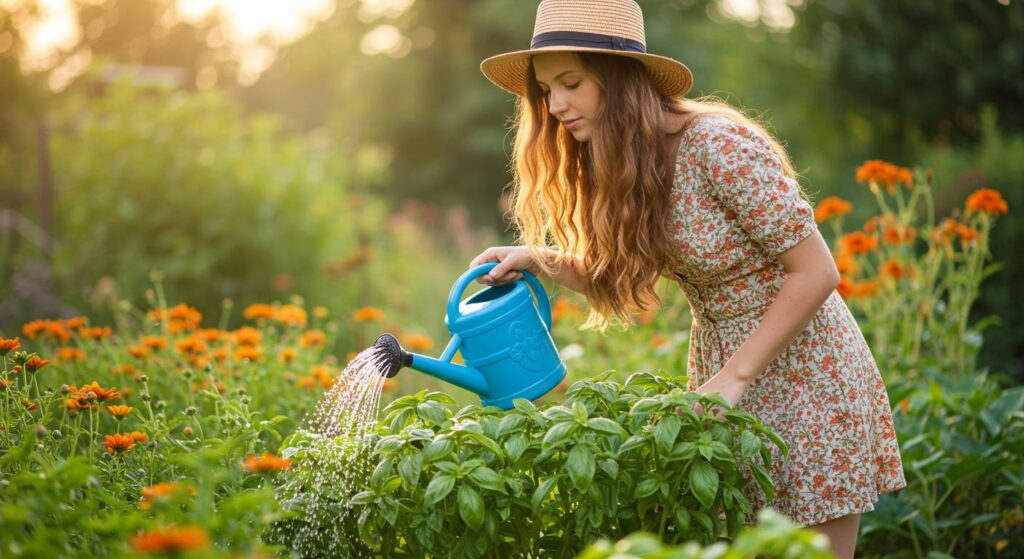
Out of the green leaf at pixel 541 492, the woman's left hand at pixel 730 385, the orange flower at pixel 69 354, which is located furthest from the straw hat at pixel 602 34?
the orange flower at pixel 69 354

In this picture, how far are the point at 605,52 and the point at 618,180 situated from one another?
0.86 ft

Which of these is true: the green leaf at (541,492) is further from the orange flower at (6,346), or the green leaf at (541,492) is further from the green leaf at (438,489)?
the orange flower at (6,346)

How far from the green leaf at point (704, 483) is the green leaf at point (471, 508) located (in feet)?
1.20

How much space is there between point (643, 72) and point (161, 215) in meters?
4.43

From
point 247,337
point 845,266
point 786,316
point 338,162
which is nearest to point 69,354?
point 247,337

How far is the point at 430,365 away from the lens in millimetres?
1749

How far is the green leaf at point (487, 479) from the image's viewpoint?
1.47 m

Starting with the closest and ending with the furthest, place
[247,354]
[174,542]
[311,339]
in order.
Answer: [174,542]
[247,354]
[311,339]

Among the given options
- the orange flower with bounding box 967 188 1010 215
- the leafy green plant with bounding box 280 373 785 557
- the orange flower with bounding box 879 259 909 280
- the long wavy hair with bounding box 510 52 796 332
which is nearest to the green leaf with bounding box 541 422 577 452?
the leafy green plant with bounding box 280 373 785 557

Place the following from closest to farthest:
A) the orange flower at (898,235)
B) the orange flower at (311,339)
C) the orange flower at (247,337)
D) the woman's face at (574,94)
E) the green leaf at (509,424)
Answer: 1. the green leaf at (509,424)
2. the woman's face at (574,94)
3. the orange flower at (247,337)
4. the orange flower at (311,339)
5. the orange flower at (898,235)

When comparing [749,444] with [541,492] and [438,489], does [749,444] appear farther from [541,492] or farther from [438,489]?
[438,489]

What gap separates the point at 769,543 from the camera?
101cm

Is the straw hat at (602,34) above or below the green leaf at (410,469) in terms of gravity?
above

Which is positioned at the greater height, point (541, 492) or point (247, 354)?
point (247, 354)
